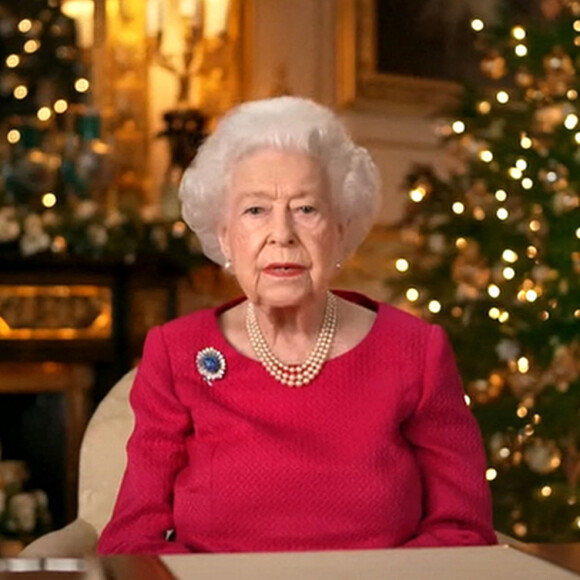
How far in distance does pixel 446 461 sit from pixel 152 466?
458mm

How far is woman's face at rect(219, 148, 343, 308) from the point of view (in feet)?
7.20

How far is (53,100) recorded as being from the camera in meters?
6.06

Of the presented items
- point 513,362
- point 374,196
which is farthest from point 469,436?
point 513,362

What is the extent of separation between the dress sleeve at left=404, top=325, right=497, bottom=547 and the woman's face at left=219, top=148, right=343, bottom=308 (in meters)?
0.24

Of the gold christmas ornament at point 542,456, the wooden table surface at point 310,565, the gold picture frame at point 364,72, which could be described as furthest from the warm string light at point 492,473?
the wooden table surface at point 310,565

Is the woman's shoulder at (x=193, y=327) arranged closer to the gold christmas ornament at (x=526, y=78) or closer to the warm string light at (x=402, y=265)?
the warm string light at (x=402, y=265)

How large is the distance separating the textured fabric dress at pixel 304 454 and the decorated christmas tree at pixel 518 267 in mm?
2542

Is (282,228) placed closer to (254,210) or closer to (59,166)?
(254,210)

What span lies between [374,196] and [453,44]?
4684 mm

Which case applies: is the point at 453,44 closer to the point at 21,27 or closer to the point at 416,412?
the point at 21,27

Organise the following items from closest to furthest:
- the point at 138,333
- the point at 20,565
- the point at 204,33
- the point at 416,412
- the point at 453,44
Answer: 1. the point at 20,565
2. the point at 416,412
3. the point at 138,333
4. the point at 204,33
5. the point at 453,44

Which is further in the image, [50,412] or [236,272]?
[50,412]

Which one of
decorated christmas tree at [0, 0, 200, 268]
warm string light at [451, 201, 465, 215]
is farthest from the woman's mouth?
decorated christmas tree at [0, 0, 200, 268]

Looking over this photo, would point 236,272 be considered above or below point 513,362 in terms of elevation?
above
